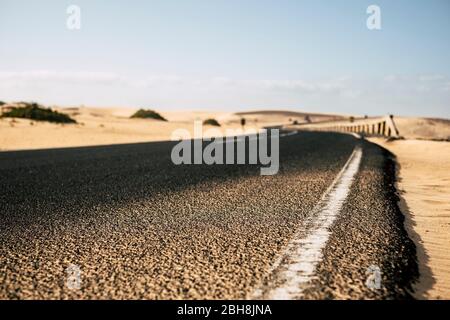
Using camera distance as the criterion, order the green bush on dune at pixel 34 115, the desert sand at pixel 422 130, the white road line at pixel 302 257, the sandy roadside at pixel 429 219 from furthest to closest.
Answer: the desert sand at pixel 422 130 < the green bush on dune at pixel 34 115 < the sandy roadside at pixel 429 219 < the white road line at pixel 302 257

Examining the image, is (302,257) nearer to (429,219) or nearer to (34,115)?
(429,219)

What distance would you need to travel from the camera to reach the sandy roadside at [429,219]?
7.04ft

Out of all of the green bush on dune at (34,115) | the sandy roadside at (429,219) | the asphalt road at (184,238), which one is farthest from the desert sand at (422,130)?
the green bush on dune at (34,115)

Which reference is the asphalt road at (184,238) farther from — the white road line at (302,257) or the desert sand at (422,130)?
the desert sand at (422,130)

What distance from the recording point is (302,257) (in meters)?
2.32

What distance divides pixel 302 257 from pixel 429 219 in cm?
191

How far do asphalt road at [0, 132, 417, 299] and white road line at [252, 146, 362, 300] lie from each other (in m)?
0.04

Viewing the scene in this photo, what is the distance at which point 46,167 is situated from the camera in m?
7.20

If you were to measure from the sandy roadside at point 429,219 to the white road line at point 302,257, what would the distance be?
20.4 inches

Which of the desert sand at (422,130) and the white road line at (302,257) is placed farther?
the desert sand at (422,130)

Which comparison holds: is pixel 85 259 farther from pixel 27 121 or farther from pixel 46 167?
pixel 27 121
